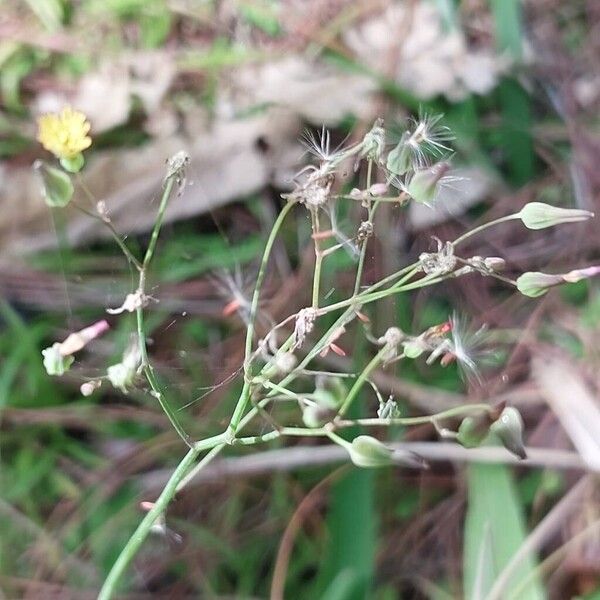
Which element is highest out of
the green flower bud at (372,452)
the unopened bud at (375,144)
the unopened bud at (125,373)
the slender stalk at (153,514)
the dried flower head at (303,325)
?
the unopened bud at (375,144)

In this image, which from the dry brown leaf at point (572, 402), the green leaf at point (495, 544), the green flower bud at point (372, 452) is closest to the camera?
the green flower bud at point (372, 452)

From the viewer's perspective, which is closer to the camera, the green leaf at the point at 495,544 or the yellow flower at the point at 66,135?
the yellow flower at the point at 66,135

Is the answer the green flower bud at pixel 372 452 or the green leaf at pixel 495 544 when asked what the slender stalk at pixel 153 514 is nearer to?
the green flower bud at pixel 372 452

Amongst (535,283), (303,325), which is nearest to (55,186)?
(303,325)

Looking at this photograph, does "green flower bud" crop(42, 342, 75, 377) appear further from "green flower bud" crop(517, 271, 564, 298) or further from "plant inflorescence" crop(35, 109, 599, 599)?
"green flower bud" crop(517, 271, 564, 298)

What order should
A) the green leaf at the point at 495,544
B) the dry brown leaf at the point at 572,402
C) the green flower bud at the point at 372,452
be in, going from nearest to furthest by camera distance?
the green flower bud at the point at 372,452 < the green leaf at the point at 495,544 < the dry brown leaf at the point at 572,402

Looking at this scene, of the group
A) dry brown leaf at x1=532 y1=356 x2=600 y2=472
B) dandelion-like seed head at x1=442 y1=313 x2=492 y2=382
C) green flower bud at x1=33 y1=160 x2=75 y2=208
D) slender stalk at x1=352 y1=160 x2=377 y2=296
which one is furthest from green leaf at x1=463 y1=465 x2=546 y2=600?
green flower bud at x1=33 y1=160 x2=75 y2=208

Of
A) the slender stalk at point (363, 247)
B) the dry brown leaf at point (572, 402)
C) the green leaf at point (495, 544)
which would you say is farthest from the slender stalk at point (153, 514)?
the dry brown leaf at point (572, 402)

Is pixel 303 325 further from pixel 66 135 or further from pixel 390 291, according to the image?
pixel 66 135

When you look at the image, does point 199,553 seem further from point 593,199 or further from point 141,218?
point 593,199

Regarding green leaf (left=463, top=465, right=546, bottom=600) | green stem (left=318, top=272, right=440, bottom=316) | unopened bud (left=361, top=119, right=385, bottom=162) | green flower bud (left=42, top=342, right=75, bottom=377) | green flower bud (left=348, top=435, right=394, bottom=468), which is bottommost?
green leaf (left=463, top=465, right=546, bottom=600)

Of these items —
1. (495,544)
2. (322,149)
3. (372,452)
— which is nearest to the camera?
(372,452)

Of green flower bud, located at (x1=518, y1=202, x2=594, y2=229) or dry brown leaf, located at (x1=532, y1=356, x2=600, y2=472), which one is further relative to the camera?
dry brown leaf, located at (x1=532, y1=356, x2=600, y2=472)
